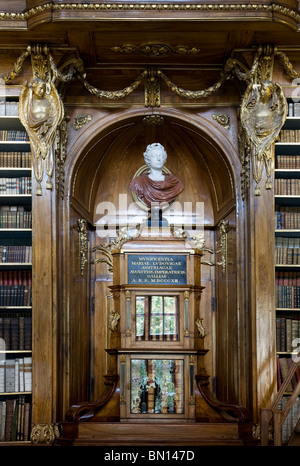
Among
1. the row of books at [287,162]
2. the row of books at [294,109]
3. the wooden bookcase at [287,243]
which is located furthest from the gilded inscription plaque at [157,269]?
the row of books at [294,109]

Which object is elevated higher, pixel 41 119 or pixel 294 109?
pixel 294 109

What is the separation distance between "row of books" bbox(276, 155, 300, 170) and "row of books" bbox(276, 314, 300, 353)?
1.46 m

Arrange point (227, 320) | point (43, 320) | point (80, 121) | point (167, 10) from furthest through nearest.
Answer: point (227, 320)
point (80, 121)
point (43, 320)
point (167, 10)

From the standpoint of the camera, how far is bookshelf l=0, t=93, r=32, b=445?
7684 mm

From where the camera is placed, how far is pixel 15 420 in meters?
7.67

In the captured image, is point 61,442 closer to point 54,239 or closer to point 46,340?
point 46,340

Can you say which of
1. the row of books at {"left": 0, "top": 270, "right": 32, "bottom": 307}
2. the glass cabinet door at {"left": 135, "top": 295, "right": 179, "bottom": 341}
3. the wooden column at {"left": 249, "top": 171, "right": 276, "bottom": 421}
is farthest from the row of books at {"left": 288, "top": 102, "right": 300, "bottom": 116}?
the row of books at {"left": 0, "top": 270, "right": 32, "bottom": 307}

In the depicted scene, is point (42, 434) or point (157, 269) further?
point (157, 269)

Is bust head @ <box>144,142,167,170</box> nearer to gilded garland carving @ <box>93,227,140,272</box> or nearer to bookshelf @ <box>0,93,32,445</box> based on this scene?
gilded garland carving @ <box>93,227,140,272</box>

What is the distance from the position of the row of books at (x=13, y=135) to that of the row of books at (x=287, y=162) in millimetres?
2427

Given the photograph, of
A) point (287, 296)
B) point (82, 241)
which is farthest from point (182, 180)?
point (287, 296)

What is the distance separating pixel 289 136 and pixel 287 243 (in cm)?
103

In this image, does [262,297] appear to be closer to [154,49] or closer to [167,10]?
[154,49]
